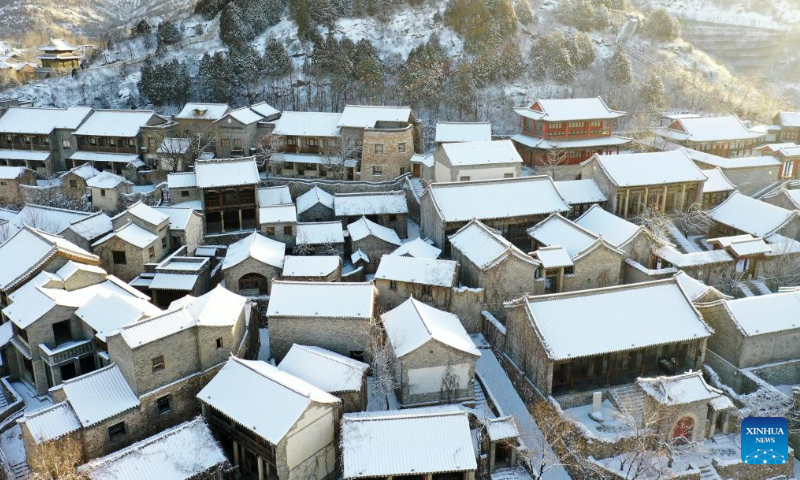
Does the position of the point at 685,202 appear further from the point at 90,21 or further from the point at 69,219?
the point at 90,21

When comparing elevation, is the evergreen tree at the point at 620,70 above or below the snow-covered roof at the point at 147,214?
above

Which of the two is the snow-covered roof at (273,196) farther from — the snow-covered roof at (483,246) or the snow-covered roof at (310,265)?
the snow-covered roof at (483,246)

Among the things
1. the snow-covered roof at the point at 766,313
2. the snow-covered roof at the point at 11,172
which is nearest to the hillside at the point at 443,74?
the snow-covered roof at the point at 11,172

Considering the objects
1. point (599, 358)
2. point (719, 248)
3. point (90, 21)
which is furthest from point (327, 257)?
point (90, 21)

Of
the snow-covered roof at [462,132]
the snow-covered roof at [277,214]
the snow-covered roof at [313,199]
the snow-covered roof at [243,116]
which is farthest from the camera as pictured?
the snow-covered roof at [243,116]

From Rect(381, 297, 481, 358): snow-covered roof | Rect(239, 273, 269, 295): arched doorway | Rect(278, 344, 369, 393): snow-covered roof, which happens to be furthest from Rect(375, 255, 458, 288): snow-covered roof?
Rect(278, 344, 369, 393): snow-covered roof

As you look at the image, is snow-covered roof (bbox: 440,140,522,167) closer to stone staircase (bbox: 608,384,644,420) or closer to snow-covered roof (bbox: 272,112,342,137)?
snow-covered roof (bbox: 272,112,342,137)
